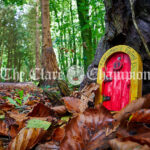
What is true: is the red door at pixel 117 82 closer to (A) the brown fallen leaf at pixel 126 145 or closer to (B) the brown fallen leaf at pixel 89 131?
(B) the brown fallen leaf at pixel 89 131

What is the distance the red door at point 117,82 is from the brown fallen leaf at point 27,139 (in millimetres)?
935

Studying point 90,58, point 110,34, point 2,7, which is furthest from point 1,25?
point 110,34

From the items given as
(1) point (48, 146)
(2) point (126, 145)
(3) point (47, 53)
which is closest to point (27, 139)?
(1) point (48, 146)

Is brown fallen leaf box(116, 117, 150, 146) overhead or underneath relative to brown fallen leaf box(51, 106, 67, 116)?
overhead

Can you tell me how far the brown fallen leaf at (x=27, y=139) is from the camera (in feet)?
2.40

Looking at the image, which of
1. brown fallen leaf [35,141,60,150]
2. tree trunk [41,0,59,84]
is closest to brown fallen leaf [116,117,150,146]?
brown fallen leaf [35,141,60,150]

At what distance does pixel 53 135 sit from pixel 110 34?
139 centimetres

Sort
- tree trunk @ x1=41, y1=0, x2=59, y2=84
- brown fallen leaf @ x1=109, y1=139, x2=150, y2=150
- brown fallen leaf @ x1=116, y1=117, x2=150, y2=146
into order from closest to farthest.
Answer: brown fallen leaf @ x1=109, y1=139, x2=150, y2=150 → brown fallen leaf @ x1=116, y1=117, x2=150, y2=146 → tree trunk @ x1=41, y1=0, x2=59, y2=84

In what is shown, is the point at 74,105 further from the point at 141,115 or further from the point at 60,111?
the point at 141,115

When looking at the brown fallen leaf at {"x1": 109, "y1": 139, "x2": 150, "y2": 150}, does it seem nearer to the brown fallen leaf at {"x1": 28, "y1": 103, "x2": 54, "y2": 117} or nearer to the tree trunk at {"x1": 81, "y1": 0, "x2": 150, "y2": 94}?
the brown fallen leaf at {"x1": 28, "y1": 103, "x2": 54, "y2": 117}

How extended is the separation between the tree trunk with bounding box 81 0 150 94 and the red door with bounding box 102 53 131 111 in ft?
0.91

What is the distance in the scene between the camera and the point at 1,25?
19531 millimetres

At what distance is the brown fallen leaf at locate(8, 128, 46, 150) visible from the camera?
2.40ft

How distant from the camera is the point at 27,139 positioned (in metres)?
0.76
